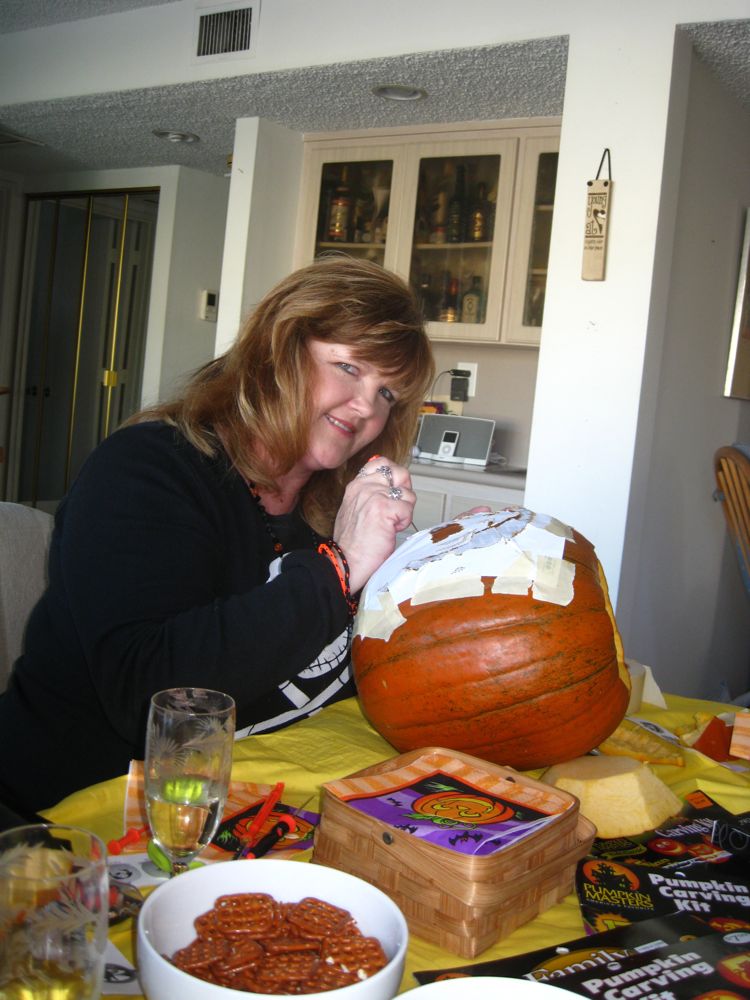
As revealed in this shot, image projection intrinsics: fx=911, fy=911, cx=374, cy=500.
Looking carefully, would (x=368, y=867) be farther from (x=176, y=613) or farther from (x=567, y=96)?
(x=567, y=96)

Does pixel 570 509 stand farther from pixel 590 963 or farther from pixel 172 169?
pixel 172 169

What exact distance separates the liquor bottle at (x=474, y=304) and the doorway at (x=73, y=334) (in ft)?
8.87

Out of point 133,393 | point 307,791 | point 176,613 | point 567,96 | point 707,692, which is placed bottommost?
point 707,692

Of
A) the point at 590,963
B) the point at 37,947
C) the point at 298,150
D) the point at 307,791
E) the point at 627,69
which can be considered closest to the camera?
the point at 37,947

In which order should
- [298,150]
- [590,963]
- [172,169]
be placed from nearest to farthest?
[590,963]
[298,150]
[172,169]

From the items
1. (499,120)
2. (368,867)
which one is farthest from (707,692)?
(368,867)

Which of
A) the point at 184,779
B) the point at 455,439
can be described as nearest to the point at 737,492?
the point at 455,439

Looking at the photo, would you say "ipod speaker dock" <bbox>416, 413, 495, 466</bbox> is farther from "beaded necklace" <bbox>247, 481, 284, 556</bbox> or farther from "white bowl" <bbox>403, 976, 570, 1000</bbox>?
"white bowl" <bbox>403, 976, 570, 1000</bbox>

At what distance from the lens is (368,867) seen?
2.24 ft

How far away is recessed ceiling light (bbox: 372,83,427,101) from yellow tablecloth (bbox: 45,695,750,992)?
9.21 ft

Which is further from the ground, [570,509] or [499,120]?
[499,120]

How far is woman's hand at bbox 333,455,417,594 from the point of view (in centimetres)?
115

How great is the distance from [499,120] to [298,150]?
37.7 inches

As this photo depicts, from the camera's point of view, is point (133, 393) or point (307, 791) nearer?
point (307, 791)
